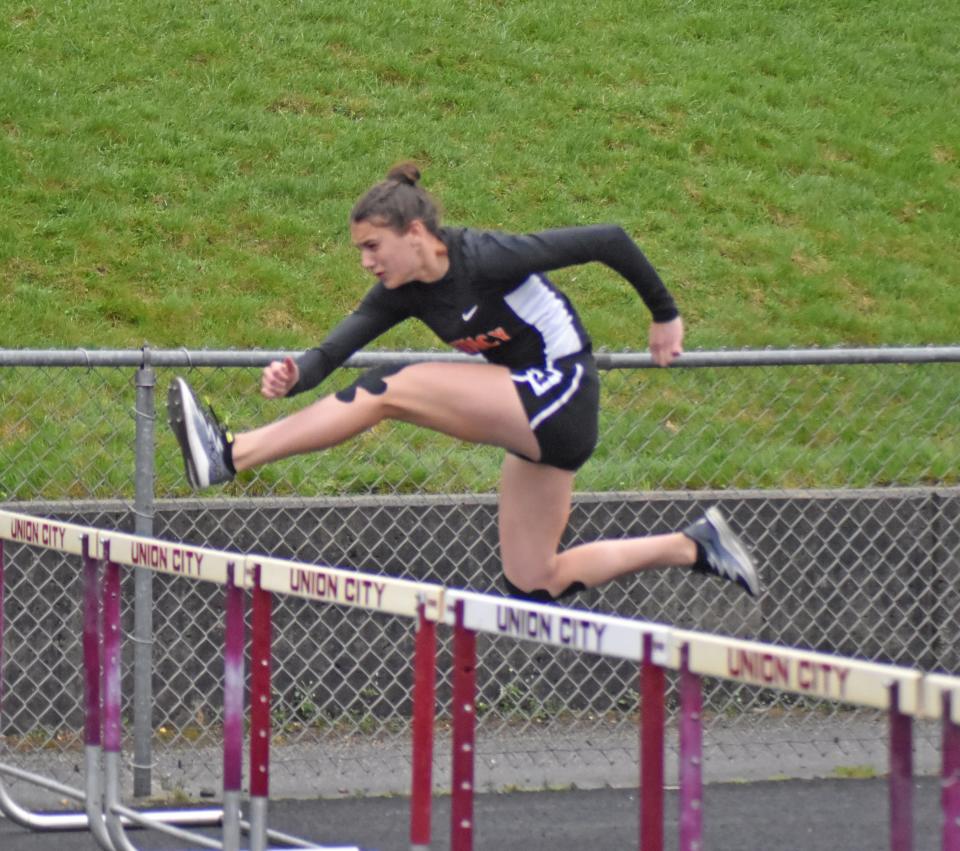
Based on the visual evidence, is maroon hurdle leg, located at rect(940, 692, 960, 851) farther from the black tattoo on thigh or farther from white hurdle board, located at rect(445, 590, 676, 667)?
the black tattoo on thigh

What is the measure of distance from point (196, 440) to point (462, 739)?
139 centimetres

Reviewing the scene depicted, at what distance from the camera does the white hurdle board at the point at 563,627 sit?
2912mm

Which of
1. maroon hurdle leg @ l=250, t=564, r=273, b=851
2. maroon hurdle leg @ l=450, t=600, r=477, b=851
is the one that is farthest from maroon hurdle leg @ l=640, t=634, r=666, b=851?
maroon hurdle leg @ l=250, t=564, r=273, b=851

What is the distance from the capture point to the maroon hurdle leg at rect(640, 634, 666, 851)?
2.88m

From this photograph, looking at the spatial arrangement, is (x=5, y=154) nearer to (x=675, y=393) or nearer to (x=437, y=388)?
(x=675, y=393)

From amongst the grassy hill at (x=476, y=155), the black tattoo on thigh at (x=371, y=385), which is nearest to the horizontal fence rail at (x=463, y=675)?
the black tattoo on thigh at (x=371, y=385)

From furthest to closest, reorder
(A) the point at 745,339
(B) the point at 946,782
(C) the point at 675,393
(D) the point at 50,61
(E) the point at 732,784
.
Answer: (D) the point at 50,61, (A) the point at 745,339, (C) the point at 675,393, (E) the point at 732,784, (B) the point at 946,782

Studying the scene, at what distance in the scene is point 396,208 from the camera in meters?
4.29

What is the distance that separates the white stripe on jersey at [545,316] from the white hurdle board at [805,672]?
170cm

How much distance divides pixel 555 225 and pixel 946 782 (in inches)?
304

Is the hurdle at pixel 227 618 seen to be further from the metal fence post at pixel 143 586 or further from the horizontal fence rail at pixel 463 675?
the metal fence post at pixel 143 586

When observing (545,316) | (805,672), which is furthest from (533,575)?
(805,672)

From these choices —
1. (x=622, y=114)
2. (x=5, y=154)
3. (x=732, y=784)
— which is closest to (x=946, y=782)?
(x=732, y=784)

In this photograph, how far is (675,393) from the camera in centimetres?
812
